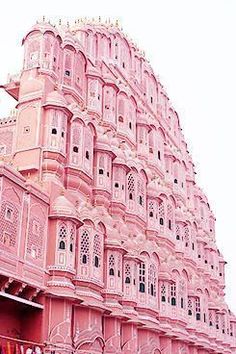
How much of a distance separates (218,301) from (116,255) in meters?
19.5

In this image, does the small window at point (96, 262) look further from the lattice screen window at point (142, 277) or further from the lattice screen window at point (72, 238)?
the lattice screen window at point (142, 277)

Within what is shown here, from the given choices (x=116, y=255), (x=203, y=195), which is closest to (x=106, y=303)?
(x=116, y=255)

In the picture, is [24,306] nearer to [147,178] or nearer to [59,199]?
[59,199]

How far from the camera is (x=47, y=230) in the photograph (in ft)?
83.1

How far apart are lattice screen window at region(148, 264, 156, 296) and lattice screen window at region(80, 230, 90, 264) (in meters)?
6.84

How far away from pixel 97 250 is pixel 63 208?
3.49m

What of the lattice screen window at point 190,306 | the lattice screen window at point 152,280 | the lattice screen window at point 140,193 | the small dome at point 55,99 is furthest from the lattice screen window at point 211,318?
the small dome at point 55,99

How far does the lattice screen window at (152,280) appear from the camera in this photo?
107ft

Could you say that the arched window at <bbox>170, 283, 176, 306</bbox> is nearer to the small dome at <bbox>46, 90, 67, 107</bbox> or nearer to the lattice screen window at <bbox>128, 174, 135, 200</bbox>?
the lattice screen window at <bbox>128, 174, 135, 200</bbox>

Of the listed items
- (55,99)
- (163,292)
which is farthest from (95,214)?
(163,292)

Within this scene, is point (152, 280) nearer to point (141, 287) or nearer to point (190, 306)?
point (141, 287)

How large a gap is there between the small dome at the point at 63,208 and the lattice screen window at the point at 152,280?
8747mm

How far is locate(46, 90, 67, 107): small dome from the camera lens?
28.5 meters

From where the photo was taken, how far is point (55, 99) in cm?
2862
